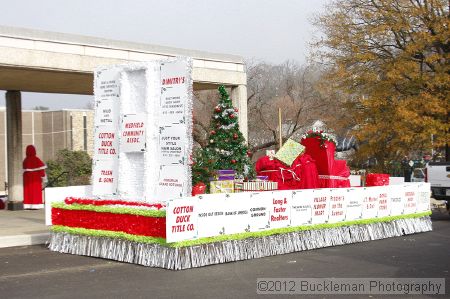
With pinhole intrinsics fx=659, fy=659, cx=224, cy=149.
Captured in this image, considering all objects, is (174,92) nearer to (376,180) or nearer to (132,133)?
(132,133)

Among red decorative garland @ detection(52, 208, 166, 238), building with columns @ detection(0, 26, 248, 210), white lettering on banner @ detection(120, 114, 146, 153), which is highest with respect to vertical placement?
building with columns @ detection(0, 26, 248, 210)

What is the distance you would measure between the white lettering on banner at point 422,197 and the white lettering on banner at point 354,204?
2.31 m

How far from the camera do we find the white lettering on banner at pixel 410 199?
15.5 m

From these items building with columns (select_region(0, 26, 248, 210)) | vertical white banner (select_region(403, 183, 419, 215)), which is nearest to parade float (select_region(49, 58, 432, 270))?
vertical white banner (select_region(403, 183, 419, 215))

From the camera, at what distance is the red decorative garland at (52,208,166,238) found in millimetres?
11000

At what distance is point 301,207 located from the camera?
510 inches

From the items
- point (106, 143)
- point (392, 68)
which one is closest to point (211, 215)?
point (106, 143)

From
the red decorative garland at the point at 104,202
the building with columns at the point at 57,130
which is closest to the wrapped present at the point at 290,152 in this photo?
the red decorative garland at the point at 104,202

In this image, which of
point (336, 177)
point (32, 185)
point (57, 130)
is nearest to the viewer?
point (336, 177)

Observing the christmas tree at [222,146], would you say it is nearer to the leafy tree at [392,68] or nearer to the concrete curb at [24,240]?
the concrete curb at [24,240]

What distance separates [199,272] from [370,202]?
544 centimetres

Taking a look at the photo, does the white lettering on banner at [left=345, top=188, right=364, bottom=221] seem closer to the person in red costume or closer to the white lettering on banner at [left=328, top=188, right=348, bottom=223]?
the white lettering on banner at [left=328, top=188, right=348, bottom=223]

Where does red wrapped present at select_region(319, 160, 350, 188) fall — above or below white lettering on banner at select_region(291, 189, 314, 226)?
above

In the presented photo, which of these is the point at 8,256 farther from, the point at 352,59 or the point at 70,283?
the point at 352,59
